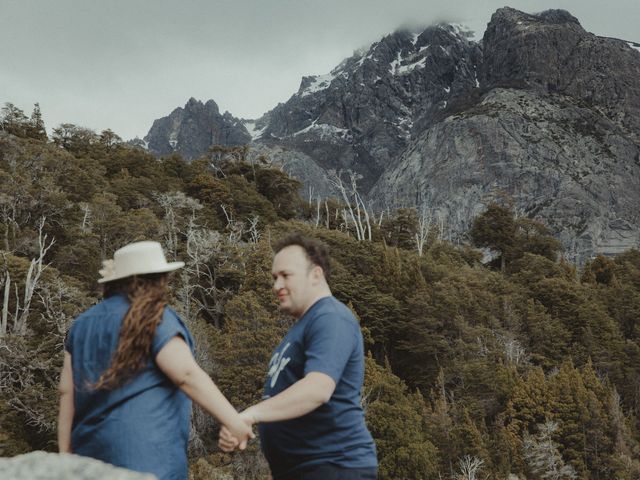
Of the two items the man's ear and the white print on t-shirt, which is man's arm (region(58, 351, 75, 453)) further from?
the man's ear

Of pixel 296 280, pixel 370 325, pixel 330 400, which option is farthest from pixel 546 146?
pixel 330 400

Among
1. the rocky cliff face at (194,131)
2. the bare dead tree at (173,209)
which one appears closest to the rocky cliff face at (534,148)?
the bare dead tree at (173,209)

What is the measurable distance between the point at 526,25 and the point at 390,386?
102495 millimetres

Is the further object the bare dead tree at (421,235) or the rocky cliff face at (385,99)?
the rocky cliff face at (385,99)

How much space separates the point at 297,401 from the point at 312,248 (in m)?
0.78

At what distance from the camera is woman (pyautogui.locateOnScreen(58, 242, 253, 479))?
2.12m

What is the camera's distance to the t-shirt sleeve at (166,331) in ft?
7.08

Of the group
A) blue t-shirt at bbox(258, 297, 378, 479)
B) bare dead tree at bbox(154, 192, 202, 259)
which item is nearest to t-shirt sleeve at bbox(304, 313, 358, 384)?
blue t-shirt at bbox(258, 297, 378, 479)

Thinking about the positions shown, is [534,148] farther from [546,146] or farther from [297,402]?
[297,402]

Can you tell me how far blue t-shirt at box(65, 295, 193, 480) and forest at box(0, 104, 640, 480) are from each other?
1646 centimetres

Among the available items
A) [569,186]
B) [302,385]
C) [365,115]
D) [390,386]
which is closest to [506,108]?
[569,186]

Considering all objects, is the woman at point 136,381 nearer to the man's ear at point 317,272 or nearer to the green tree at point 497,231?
the man's ear at point 317,272

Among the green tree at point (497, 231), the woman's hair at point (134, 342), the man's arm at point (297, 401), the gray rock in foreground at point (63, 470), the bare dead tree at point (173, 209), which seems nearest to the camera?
the gray rock in foreground at point (63, 470)

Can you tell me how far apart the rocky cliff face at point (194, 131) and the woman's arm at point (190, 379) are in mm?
166255
